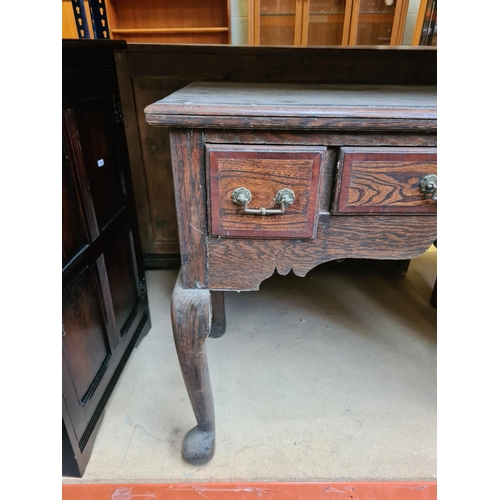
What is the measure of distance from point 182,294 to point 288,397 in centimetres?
52

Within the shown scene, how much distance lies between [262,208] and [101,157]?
1.70 ft

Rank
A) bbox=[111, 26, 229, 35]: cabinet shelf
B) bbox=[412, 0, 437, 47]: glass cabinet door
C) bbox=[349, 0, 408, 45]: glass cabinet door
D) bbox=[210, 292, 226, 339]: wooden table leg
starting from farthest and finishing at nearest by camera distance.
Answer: bbox=[111, 26, 229, 35]: cabinet shelf, bbox=[349, 0, 408, 45]: glass cabinet door, bbox=[412, 0, 437, 47]: glass cabinet door, bbox=[210, 292, 226, 339]: wooden table leg

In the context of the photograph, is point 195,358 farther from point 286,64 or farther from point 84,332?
point 286,64

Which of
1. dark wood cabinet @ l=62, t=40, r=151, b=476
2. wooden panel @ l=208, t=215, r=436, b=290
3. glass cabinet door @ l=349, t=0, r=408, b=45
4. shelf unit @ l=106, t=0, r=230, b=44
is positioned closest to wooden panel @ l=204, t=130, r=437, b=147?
wooden panel @ l=208, t=215, r=436, b=290

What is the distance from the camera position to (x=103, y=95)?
0.85 metres

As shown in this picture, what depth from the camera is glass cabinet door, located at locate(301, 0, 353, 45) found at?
2.00 m

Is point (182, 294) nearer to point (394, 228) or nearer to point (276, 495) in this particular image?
point (394, 228)

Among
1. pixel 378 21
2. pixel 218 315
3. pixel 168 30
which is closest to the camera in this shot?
pixel 218 315

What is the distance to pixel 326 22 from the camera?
80.5 inches

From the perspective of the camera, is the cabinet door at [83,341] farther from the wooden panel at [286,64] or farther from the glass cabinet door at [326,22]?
the glass cabinet door at [326,22]

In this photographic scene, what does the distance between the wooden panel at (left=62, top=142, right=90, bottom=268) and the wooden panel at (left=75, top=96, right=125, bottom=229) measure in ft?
0.21

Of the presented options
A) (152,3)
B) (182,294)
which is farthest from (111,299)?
(152,3)

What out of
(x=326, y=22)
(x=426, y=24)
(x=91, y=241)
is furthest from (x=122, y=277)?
(x=326, y=22)

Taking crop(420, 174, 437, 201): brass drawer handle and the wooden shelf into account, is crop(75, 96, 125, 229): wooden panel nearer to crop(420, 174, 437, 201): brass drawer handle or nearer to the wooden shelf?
crop(420, 174, 437, 201): brass drawer handle
